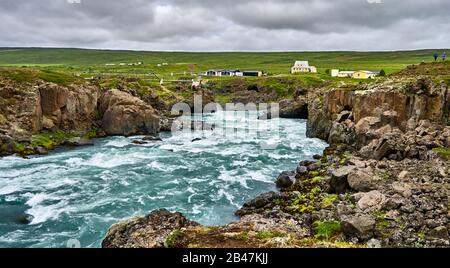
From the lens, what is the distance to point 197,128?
66688 millimetres

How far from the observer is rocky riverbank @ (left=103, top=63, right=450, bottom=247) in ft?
59.5

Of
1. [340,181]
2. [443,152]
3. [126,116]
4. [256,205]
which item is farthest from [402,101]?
[126,116]

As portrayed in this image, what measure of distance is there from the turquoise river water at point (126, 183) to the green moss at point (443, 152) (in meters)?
13.9

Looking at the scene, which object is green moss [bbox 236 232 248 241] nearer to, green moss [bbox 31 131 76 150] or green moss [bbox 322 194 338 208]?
green moss [bbox 322 194 338 208]

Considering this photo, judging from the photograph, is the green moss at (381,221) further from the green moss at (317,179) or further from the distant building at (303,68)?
the distant building at (303,68)

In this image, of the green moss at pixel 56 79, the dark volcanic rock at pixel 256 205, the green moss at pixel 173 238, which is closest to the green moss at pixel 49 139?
the green moss at pixel 56 79

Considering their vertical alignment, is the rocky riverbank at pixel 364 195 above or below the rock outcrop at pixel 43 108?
below

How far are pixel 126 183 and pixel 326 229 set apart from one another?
21.5 m

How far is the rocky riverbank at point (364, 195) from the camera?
1814 cm

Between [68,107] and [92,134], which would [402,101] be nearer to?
[92,134]

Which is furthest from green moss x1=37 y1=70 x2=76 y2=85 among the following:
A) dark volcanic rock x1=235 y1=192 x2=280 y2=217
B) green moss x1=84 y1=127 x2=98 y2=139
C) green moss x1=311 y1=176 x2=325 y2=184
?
green moss x1=311 y1=176 x2=325 y2=184

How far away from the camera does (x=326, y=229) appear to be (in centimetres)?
2058

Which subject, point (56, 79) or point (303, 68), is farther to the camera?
point (303, 68)
